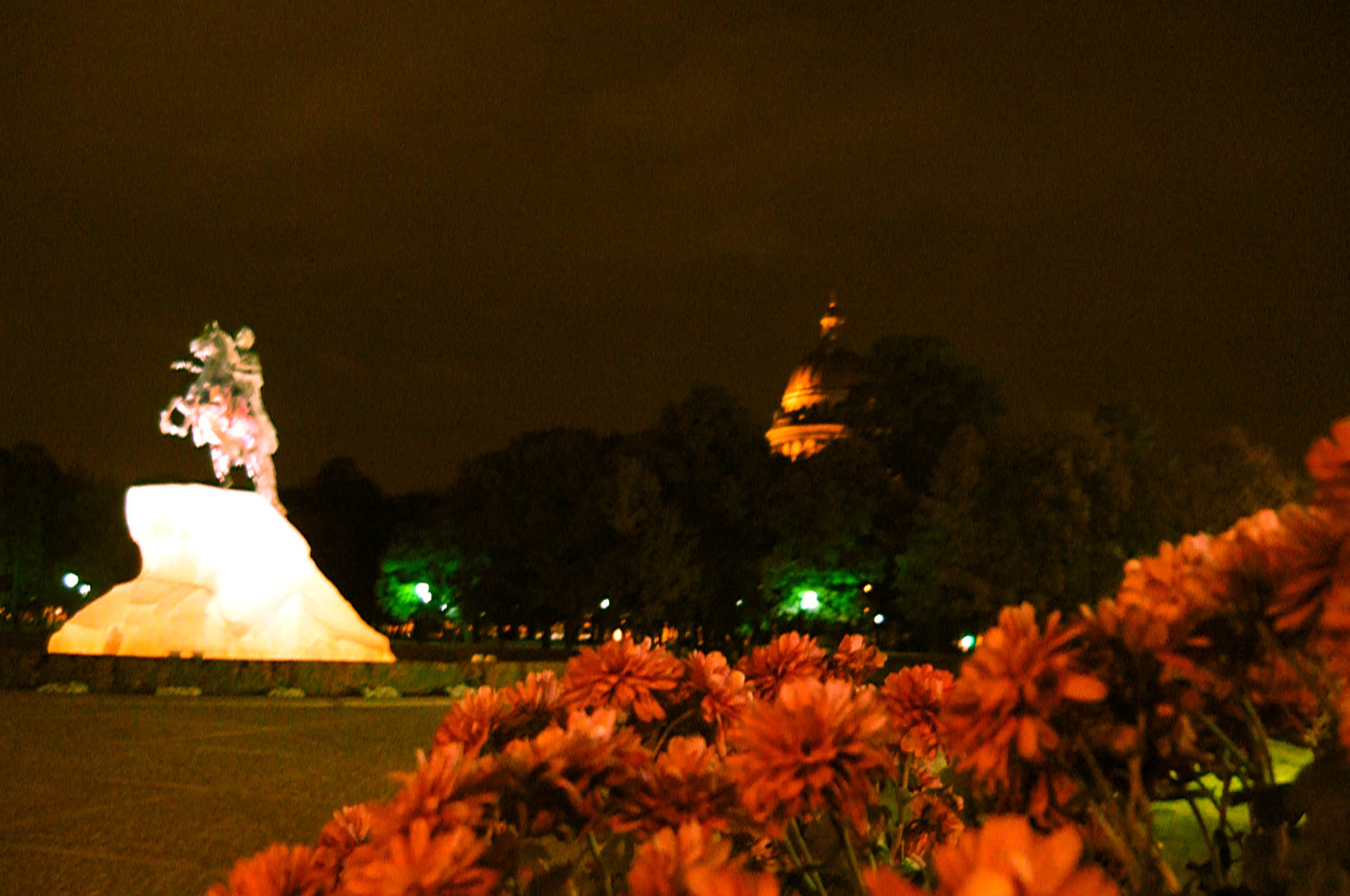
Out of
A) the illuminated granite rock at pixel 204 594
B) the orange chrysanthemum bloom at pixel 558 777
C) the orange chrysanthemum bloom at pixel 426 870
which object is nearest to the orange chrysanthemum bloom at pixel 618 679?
the orange chrysanthemum bloom at pixel 558 777

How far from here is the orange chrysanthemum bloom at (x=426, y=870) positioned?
1369 mm

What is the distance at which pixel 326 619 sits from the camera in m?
20.9

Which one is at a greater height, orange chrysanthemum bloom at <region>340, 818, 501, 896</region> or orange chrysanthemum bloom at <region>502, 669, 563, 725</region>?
orange chrysanthemum bloom at <region>502, 669, 563, 725</region>

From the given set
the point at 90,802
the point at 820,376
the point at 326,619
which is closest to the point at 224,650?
the point at 326,619

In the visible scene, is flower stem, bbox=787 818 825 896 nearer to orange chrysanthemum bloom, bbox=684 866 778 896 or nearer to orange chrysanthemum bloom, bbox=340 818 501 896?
orange chrysanthemum bloom, bbox=340 818 501 896

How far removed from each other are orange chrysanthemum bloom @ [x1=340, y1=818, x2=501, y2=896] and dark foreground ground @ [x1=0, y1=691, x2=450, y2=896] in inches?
222

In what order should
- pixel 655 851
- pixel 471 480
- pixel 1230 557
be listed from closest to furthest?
pixel 655 851, pixel 1230 557, pixel 471 480

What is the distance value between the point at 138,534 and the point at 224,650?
8.64 feet

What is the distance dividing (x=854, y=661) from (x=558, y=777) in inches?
72.8

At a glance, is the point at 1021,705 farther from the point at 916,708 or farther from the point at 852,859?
the point at 916,708

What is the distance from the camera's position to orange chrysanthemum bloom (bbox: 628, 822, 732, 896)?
52.2 inches

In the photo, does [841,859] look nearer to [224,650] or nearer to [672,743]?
[672,743]

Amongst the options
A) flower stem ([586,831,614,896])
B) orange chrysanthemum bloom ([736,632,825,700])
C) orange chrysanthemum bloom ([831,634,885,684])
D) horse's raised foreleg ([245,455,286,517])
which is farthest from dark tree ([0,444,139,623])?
flower stem ([586,831,614,896])

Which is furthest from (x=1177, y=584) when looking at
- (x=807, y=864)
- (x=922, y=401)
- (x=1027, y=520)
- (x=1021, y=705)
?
(x=922, y=401)
